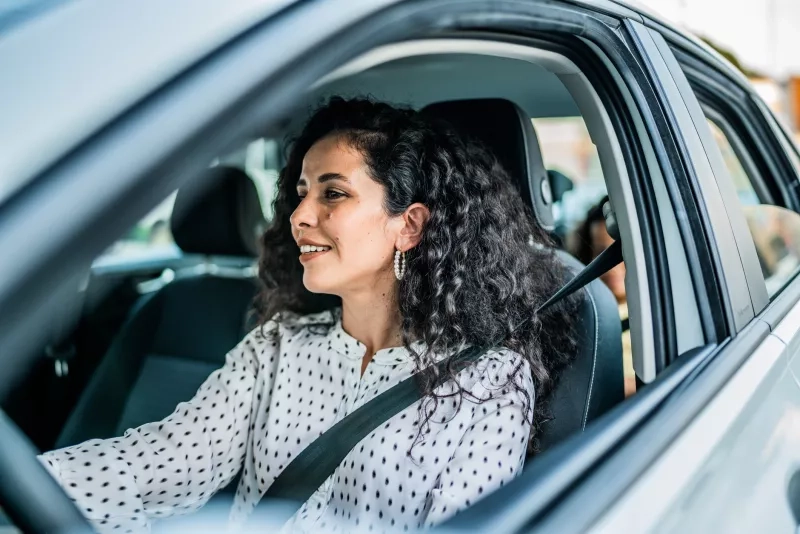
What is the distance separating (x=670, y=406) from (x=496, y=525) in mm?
427

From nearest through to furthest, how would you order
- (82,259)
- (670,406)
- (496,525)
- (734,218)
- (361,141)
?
(82,259) → (496,525) → (670,406) → (734,218) → (361,141)

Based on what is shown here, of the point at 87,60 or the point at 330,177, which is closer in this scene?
the point at 87,60

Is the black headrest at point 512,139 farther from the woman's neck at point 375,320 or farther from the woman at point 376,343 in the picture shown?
the woman's neck at point 375,320

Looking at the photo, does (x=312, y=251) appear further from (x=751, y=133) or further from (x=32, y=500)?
(x=751, y=133)

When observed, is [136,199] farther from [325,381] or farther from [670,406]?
[325,381]

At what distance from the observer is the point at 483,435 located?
4.67 feet

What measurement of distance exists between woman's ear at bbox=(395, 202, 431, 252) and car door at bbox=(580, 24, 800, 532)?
1.97 ft

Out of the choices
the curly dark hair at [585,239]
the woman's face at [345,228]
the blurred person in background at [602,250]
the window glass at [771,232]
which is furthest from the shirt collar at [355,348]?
the window glass at [771,232]

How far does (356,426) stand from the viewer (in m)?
1.55

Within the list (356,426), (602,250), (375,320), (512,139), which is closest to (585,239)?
(512,139)

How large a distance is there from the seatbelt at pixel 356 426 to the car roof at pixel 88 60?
40.5 inches

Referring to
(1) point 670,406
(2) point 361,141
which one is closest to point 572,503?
(1) point 670,406

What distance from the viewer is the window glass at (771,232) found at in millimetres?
1831

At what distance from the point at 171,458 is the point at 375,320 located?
0.53 metres
